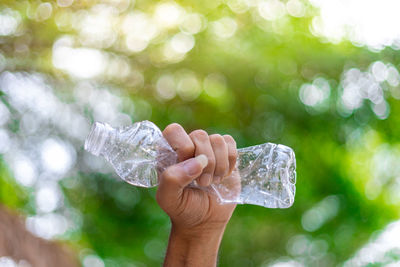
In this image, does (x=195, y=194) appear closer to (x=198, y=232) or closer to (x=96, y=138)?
(x=198, y=232)

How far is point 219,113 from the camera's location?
13.3 feet

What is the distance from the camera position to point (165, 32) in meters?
3.65

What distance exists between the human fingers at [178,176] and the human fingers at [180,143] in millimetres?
30

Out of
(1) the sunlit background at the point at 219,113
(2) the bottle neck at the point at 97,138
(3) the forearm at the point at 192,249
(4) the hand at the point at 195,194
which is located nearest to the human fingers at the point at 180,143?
(4) the hand at the point at 195,194

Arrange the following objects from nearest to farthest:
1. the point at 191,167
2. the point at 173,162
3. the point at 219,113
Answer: the point at 191,167, the point at 173,162, the point at 219,113

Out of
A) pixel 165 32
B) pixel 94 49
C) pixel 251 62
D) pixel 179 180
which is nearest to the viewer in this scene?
pixel 179 180

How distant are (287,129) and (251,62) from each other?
773 mm

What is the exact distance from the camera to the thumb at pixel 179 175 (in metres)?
0.74

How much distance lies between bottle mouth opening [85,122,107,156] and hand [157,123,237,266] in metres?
0.12

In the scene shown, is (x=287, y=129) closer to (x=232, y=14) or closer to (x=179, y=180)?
(x=232, y=14)

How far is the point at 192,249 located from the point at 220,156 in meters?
0.27

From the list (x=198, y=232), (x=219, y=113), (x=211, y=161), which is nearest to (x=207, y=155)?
(x=211, y=161)

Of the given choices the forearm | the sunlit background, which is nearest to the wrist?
the forearm

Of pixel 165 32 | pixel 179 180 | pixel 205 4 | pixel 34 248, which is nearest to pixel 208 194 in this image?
pixel 179 180
